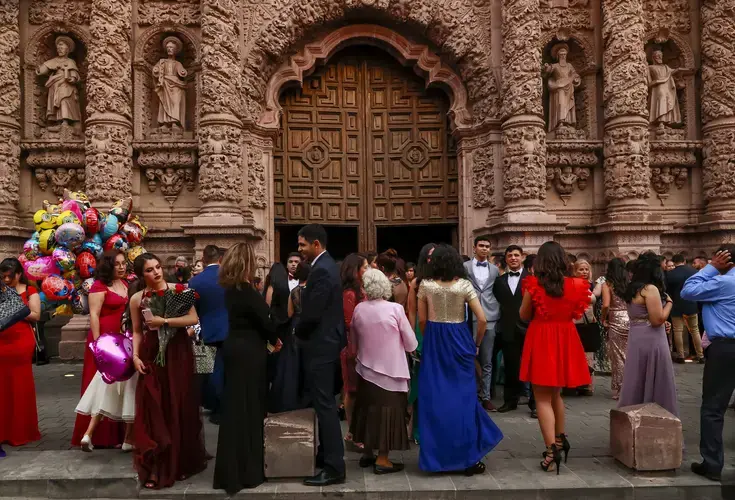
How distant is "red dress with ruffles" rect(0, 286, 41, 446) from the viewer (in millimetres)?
5672

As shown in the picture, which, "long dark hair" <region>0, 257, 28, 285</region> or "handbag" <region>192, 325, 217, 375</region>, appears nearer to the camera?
"long dark hair" <region>0, 257, 28, 285</region>

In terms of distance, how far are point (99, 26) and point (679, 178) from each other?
12.4 meters

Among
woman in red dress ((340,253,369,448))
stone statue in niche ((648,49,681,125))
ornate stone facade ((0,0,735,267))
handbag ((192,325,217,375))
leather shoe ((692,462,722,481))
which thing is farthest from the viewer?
stone statue in niche ((648,49,681,125))

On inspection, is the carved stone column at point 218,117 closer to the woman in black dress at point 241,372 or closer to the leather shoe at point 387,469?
the woman in black dress at point 241,372

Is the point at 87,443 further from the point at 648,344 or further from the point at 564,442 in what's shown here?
the point at 648,344

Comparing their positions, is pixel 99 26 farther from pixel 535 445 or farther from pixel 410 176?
pixel 535 445

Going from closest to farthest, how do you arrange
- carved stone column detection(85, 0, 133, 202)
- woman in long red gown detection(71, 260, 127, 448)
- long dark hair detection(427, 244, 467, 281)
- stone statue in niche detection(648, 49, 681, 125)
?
long dark hair detection(427, 244, 467, 281) → woman in long red gown detection(71, 260, 127, 448) → carved stone column detection(85, 0, 133, 202) → stone statue in niche detection(648, 49, 681, 125)

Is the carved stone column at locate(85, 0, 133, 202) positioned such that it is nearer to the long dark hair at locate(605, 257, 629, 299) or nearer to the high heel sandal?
the long dark hair at locate(605, 257, 629, 299)

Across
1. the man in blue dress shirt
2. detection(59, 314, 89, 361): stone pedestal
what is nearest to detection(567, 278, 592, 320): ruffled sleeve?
the man in blue dress shirt

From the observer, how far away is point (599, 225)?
39.3 ft

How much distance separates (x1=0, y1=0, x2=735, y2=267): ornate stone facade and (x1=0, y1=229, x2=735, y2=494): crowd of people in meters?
5.83

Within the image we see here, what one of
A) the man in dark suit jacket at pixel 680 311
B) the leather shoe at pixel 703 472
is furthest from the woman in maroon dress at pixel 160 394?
the man in dark suit jacket at pixel 680 311

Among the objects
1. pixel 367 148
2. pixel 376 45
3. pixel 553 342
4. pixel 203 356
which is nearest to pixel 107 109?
pixel 367 148

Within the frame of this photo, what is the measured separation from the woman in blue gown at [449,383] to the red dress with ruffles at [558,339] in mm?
512
